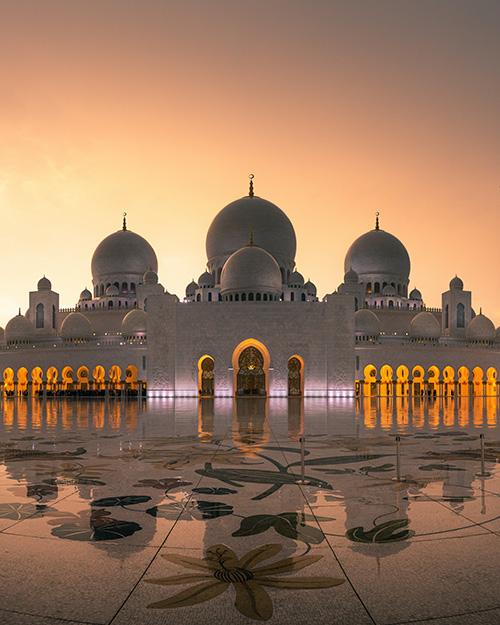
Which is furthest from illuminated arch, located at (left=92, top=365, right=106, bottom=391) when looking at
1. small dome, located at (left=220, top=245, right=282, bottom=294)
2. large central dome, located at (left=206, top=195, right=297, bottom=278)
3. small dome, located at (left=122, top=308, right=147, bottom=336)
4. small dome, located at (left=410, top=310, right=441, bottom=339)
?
small dome, located at (left=410, top=310, right=441, bottom=339)

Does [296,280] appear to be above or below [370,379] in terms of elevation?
above

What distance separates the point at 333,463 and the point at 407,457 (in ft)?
4.57

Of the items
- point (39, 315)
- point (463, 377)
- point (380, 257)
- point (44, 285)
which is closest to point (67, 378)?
point (39, 315)

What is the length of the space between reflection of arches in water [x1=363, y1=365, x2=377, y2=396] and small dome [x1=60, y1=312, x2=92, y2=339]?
22.7 m

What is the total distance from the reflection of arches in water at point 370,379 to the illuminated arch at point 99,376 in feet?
63.0

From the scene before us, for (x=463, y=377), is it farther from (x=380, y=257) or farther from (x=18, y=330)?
(x=18, y=330)

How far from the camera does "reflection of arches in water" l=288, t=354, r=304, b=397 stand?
39.8 meters

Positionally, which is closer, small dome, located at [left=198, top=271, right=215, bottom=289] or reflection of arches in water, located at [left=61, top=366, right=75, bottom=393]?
reflection of arches in water, located at [left=61, top=366, right=75, bottom=393]

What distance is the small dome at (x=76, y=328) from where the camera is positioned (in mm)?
49469

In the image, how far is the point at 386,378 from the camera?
4606 cm

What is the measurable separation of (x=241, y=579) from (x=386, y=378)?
4336 cm

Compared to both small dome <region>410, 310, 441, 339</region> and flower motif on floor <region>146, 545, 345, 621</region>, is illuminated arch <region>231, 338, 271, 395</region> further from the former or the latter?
flower motif on floor <region>146, 545, 345, 621</region>

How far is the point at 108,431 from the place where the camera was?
14.6 metres

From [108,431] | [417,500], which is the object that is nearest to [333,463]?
[417,500]
